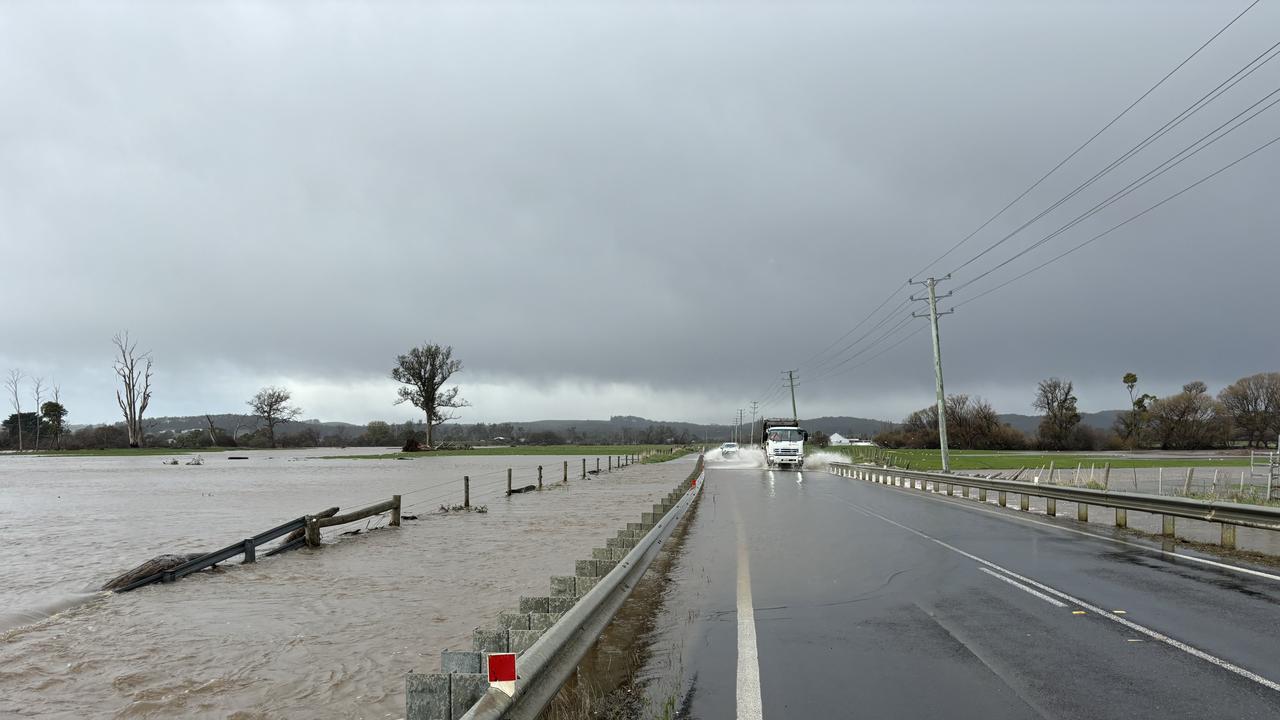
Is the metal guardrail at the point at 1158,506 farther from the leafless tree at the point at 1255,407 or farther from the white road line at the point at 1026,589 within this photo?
the leafless tree at the point at 1255,407

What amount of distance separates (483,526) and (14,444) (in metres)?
173

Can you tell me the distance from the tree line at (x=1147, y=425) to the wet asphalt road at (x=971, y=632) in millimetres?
106597

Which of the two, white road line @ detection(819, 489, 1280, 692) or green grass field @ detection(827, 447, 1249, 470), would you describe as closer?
white road line @ detection(819, 489, 1280, 692)

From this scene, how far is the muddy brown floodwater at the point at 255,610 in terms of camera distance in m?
7.01

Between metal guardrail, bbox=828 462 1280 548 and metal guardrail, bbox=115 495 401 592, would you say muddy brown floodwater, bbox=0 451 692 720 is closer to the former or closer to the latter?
metal guardrail, bbox=115 495 401 592

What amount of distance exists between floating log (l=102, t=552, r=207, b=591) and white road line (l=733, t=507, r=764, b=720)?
10756 mm

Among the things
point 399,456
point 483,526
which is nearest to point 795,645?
point 483,526

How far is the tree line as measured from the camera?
10300 centimetres

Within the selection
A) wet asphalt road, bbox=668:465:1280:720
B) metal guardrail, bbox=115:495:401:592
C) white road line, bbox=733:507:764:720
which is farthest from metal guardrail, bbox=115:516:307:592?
white road line, bbox=733:507:764:720

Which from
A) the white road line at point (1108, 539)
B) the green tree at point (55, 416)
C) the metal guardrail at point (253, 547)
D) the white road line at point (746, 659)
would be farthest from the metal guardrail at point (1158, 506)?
the green tree at point (55, 416)

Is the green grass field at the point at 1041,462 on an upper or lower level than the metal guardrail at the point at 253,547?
lower

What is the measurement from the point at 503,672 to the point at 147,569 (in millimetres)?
13216

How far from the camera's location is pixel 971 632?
6879 millimetres

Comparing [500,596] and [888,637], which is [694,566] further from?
[888,637]
